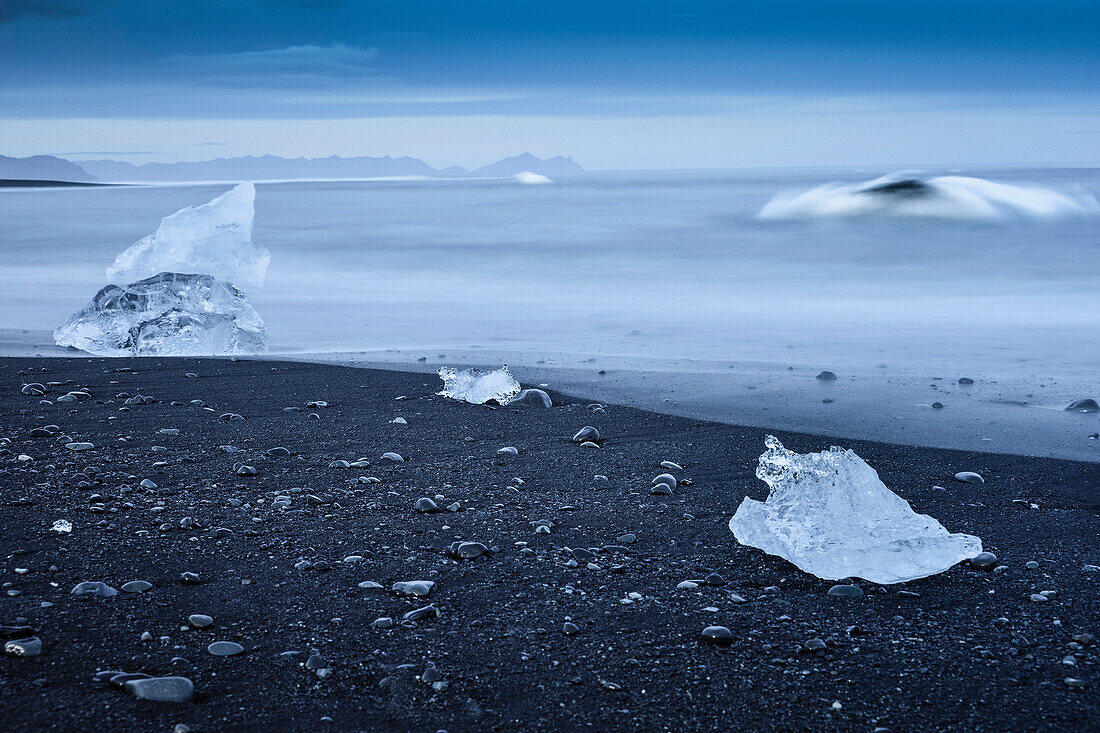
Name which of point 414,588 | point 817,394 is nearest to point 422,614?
point 414,588

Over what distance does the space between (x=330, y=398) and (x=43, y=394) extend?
1271 millimetres

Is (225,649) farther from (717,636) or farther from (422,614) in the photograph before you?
(717,636)

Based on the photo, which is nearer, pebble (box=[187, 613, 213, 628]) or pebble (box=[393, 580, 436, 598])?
pebble (box=[187, 613, 213, 628])

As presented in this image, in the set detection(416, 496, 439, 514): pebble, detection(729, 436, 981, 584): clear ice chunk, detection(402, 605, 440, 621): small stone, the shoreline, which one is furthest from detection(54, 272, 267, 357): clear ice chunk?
detection(729, 436, 981, 584): clear ice chunk

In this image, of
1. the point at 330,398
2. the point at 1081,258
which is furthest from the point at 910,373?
the point at 1081,258

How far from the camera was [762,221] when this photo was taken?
17.3 m

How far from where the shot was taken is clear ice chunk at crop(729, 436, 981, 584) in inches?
90.1

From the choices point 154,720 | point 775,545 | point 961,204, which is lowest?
point 154,720

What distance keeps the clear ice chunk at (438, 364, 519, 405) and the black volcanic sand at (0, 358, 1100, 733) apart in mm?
596

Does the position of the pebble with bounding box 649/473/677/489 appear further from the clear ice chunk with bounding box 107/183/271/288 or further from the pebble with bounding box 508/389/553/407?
the clear ice chunk with bounding box 107/183/271/288

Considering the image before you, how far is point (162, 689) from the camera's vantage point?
1.65 meters

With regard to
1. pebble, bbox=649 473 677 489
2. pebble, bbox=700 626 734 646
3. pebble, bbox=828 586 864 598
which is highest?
pebble, bbox=649 473 677 489

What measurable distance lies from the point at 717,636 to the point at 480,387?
2539mm

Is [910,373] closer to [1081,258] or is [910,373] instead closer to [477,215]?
[1081,258]
